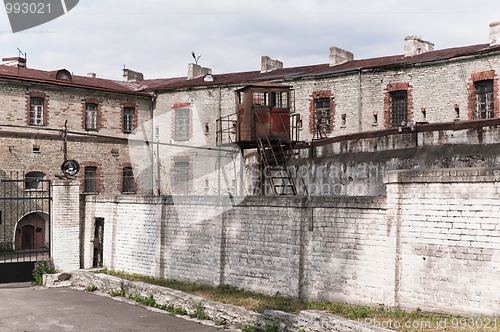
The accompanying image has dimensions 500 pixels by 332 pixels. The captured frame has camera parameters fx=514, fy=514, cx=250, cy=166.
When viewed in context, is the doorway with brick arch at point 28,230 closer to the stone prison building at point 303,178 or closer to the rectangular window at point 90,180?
the stone prison building at point 303,178

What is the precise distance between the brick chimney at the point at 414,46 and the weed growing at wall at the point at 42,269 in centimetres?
1728

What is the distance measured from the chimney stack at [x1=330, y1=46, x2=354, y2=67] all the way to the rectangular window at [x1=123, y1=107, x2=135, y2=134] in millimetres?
11639

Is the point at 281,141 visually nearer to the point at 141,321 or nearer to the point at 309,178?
the point at 309,178

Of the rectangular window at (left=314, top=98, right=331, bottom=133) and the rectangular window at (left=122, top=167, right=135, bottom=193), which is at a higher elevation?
A: the rectangular window at (left=314, top=98, right=331, bottom=133)

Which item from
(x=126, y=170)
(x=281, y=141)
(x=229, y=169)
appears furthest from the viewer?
(x=126, y=170)

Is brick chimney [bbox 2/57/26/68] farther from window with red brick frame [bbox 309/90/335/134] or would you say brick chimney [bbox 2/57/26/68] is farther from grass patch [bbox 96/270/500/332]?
grass patch [bbox 96/270/500/332]

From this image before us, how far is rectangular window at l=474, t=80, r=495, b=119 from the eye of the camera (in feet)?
64.9

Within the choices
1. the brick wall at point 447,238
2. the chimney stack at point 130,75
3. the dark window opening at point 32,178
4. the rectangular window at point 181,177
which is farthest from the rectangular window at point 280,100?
the chimney stack at point 130,75

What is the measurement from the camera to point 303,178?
A: 16016 millimetres

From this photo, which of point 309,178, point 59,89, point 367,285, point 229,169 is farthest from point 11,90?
point 367,285

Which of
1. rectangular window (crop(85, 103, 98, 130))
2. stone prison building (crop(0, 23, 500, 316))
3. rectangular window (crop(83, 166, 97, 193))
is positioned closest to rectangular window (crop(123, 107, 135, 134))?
stone prison building (crop(0, 23, 500, 316))

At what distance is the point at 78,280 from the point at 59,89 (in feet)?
44.8

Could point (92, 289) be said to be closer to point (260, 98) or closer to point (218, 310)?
point (218, 310)

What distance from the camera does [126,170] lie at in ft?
94.7
